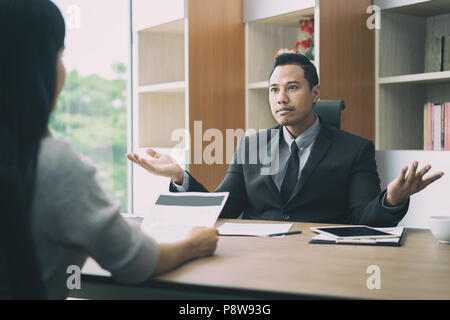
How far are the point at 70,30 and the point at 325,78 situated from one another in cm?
177

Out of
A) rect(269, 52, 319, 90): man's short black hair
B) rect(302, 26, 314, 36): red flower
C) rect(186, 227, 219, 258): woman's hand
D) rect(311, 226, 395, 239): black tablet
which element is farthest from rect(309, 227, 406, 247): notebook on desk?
rect(302, 26, 314, 36): red flower

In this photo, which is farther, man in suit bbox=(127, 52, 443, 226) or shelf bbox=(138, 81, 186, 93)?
shelf bbox=(138, 81, 186, 93)

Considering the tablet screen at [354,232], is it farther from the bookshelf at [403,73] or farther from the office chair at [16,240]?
the bookshelf at [403,73]

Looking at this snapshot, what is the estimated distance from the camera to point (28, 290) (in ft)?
2.74

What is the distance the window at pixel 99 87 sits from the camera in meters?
3.50

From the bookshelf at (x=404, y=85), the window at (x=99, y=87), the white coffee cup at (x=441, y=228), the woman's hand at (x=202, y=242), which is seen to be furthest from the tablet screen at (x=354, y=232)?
the window at (x=99, y=87)

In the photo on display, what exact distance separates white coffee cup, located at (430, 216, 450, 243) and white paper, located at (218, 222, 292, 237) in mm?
422

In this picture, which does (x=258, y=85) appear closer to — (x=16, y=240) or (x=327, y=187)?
(x=327, y=187)

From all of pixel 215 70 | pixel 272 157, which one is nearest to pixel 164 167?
pixel 272 157

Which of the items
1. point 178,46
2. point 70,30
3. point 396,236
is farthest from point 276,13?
point 396,236

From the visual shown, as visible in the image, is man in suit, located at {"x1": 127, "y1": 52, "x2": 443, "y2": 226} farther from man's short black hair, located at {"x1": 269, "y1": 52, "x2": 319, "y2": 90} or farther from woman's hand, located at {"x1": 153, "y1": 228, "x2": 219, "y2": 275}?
woman's hand, located at {"x1": 153, "y1": 228, "x2": 219, "y2": 275}

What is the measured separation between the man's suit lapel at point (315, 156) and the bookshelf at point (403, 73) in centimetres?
114

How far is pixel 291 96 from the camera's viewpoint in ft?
7.25

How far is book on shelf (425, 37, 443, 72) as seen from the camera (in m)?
2.95
